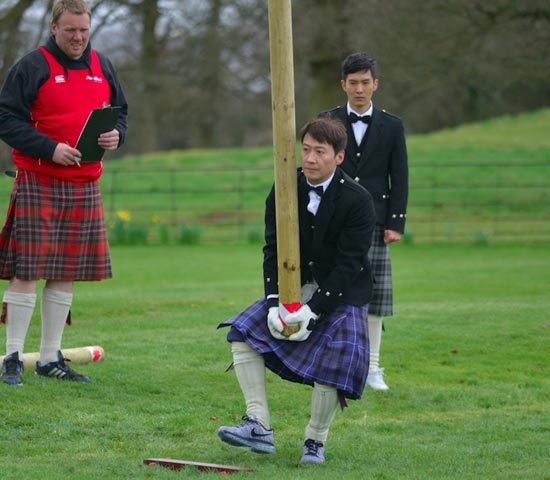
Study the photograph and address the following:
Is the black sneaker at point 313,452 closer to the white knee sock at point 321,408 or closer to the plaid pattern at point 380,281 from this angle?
Answer: the white knee sock at point 321,408

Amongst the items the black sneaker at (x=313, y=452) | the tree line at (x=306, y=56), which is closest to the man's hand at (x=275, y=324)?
the black sneaker at (x=313, y=452)

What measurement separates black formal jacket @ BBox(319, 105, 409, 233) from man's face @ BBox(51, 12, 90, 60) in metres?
1.57

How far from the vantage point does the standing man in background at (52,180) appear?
20.3ft

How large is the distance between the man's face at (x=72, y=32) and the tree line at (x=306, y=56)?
12642 millimetres

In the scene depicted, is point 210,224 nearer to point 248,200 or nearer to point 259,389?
point 248,200

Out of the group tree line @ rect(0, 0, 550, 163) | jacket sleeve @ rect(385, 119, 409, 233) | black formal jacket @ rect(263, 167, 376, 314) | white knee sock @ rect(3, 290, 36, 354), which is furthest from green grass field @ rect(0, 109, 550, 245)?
black formal jacket @ rect(263, 167, 376, 314)

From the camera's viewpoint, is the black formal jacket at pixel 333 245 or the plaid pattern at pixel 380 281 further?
the plaid pattern at pixel 380 281

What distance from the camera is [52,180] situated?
6.34 meters

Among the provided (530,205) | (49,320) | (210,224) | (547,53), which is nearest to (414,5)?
(547,53)

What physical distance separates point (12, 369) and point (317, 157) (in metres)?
2.44

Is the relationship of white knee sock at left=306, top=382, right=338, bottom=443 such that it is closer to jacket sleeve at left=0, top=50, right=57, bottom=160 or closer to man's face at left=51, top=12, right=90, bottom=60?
jacket sleeve at left=0, top=50, right=57, bottom=160

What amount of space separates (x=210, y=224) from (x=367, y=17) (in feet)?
20.9

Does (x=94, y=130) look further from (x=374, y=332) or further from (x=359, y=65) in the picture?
(x=374, y=332)

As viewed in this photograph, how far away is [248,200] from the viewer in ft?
82.2
